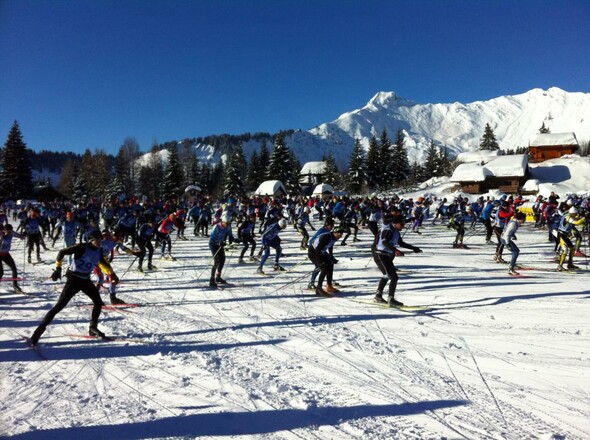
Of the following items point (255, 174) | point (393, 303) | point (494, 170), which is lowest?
point (393, 303)

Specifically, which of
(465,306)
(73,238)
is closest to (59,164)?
(73,238)

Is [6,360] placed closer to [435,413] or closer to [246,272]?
[435,413]

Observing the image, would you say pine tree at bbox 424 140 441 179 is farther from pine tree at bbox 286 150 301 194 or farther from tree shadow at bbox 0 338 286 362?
tree shadow at bbox 0 338 286 362

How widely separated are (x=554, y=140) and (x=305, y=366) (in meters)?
73.3

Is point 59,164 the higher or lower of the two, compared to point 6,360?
higher

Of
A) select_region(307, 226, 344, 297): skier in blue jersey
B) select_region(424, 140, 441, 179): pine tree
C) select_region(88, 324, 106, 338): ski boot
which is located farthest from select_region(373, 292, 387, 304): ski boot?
select_region(424, 140, 441, 179): pine tree

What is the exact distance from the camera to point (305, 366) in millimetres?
5000

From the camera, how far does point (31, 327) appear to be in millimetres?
6660

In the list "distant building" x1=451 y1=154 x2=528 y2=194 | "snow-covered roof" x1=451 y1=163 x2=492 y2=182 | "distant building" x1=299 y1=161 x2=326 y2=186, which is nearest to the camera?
"snow-covered roof" x1=451 y1=163 x2=492 y2=182

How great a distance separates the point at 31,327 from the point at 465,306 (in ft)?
28.2

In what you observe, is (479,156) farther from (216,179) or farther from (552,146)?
(216,179)

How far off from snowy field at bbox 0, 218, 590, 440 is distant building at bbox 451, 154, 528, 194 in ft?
136

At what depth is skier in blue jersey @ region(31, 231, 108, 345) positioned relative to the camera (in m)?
5.69

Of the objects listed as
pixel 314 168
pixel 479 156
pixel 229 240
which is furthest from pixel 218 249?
pixel 314 168
